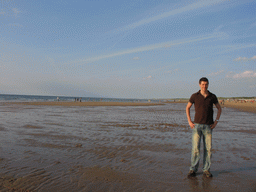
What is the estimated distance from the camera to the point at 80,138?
30.9ft

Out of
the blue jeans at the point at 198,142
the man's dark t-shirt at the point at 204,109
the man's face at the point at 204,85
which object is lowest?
the blue jeans at the point at 198,142

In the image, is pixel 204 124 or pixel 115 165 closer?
pixel 204 124

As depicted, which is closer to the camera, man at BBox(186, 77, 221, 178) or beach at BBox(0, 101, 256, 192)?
beach at BBox(0, 101, 256, 192)

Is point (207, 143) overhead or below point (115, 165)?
overhead

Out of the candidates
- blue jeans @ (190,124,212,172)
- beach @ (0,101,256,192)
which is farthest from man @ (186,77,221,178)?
beach @ (0,101,256,192)

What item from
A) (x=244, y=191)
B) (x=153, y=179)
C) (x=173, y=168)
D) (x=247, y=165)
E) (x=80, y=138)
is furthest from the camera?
(x=80, y=138)

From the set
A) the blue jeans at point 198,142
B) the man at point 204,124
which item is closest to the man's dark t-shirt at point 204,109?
the man at point 204,124

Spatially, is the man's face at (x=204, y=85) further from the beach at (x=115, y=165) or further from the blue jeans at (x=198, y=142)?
the beach at (x=115, y=165)

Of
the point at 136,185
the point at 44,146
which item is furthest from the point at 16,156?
the point at 136,185

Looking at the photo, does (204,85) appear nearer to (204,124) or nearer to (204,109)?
(204,109)

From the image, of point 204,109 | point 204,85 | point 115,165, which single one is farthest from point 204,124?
point 115,165

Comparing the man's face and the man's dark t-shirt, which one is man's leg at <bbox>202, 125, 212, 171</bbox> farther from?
the man's face

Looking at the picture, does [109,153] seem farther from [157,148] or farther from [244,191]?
[244,191]

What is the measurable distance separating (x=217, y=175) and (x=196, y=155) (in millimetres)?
767
